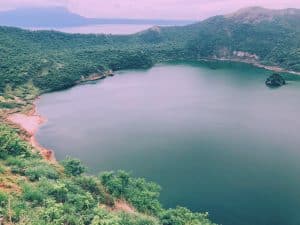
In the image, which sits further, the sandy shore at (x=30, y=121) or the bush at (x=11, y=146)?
the sandy shore at (x=30, y=121)

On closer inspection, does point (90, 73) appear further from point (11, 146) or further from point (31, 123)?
point (11, 146)

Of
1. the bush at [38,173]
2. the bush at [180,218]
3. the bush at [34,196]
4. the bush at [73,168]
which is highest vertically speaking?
the bush at [34,196]

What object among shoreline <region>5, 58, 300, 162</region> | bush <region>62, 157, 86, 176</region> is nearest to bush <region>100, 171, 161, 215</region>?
bush <region>62, 157, 86, 176</region>

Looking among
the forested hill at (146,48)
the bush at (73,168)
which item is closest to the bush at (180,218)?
the bush at (73,168)

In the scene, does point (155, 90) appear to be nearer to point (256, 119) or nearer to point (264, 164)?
point (256, 119)

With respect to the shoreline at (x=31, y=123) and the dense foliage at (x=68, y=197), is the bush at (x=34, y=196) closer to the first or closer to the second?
the dense foliage at (x=68, y=197)

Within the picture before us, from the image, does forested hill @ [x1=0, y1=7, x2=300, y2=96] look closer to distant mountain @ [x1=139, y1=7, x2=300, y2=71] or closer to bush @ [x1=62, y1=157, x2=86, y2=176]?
distant mountain @ [x1=139, y1=7, x2=300, y2=71]

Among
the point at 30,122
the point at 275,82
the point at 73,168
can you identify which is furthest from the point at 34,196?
the point at 275,82
